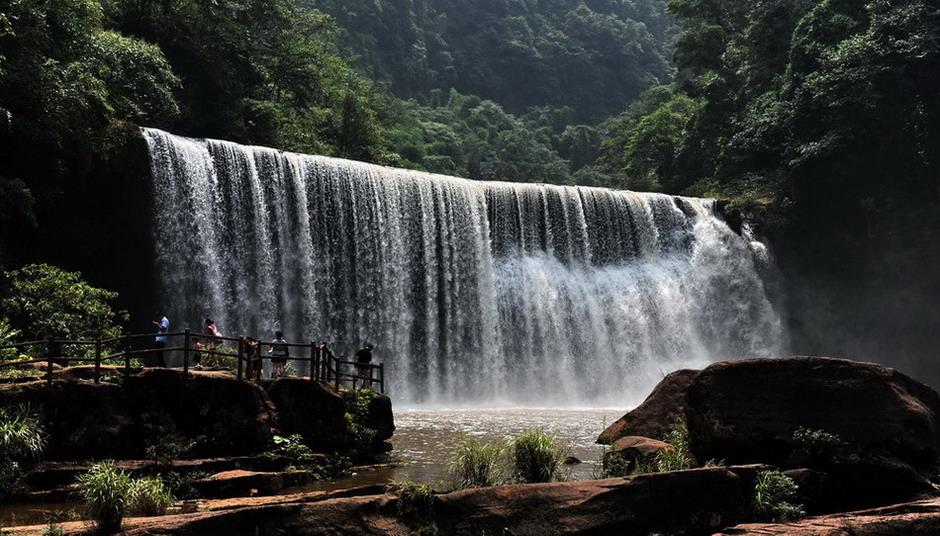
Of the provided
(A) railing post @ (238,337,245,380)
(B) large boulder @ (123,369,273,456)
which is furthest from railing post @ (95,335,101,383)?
(A) railing post @ (238,337,245,380)

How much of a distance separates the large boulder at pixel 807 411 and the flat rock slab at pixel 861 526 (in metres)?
1.40

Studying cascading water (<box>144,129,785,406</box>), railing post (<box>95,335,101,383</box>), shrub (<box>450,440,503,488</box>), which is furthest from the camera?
cascading water (<box>144,129,785,406</box>)

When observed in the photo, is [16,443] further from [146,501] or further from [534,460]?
[534,460]

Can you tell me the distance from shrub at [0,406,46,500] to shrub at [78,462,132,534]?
3.30 m

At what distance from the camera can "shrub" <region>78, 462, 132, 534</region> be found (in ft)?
25.5

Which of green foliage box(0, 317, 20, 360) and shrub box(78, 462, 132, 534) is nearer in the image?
shrub box(78, 462, 132, 534)

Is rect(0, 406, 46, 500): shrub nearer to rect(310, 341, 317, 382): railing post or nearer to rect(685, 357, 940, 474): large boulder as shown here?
rect(310, 341, 317, 382): railing post

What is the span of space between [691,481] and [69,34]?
20305mm

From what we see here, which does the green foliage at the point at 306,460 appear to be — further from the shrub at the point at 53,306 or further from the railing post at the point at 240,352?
the shrub at the point at 53,306

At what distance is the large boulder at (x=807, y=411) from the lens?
10.5 meters

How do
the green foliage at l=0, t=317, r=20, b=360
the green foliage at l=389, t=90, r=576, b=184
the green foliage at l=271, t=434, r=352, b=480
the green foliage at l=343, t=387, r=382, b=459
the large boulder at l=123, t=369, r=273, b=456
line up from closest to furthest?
the large boulder at l=123, t=369, r=273, b=456, the green foliage at l=271, t=434, r=352, b=480, the green foliage at l=343, t=387, r=382, b=459, the green foliage at l=0, t=317, r=20, b=360, the green foliage at l=389, t=90, r=576, b=184

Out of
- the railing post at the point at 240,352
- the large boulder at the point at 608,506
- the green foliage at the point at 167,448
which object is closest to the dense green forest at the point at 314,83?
the railing post at the point at 240,352

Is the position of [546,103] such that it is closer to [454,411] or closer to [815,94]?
[815,94]

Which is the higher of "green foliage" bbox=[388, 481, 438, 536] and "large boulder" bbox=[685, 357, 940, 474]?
"large boulder" bbox=[685, 357, 940, 474]
